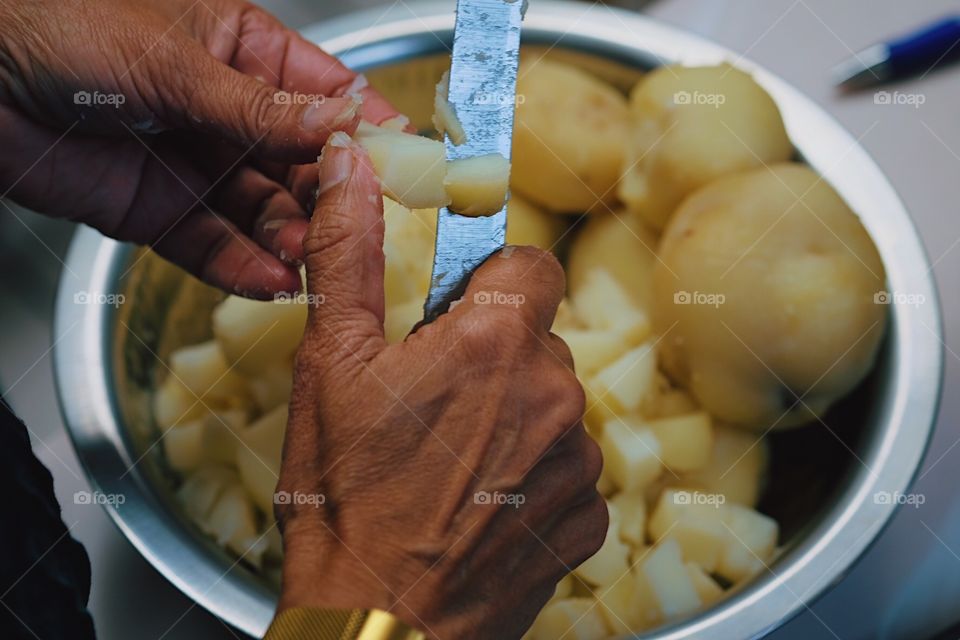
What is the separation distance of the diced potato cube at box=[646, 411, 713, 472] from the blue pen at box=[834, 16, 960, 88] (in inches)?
25.0

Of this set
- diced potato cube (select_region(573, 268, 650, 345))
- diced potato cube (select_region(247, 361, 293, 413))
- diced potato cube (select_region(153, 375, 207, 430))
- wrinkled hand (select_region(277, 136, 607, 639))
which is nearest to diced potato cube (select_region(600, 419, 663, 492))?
diced potato cube (select_region(573, 268, 650, 345))

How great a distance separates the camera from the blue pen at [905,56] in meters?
1.16

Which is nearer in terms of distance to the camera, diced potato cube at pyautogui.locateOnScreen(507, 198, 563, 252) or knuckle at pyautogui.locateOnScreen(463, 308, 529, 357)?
knuckle at pyautogui.locateOnScreen(463, 308, 529, 357)

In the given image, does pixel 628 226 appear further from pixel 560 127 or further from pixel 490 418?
pixel 490 418

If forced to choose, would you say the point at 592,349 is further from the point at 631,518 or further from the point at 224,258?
the point at 224,258

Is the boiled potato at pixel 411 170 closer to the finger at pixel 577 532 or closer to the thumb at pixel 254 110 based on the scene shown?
the thumb at pixel 254 110

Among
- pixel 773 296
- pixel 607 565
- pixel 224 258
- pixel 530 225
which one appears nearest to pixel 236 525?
pixel 224 258

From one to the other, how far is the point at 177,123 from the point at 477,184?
0.32 m

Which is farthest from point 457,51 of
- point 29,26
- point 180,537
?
point 180,537

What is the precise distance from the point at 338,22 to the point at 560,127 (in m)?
0.33

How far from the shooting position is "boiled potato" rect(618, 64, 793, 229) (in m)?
0.91

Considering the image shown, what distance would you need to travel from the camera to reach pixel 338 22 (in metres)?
1.04

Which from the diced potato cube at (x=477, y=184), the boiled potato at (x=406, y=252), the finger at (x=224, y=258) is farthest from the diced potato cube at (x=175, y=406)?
the diced potato cube at (x=477, y=184)

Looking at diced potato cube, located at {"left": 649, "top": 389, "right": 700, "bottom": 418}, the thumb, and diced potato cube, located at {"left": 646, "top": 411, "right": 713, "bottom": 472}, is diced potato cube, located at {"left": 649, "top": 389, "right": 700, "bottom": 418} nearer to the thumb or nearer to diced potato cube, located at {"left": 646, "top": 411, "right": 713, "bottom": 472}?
diced potato cube, located at {"left": 646, "top": 411, "right": 713, "bottom": 472}
